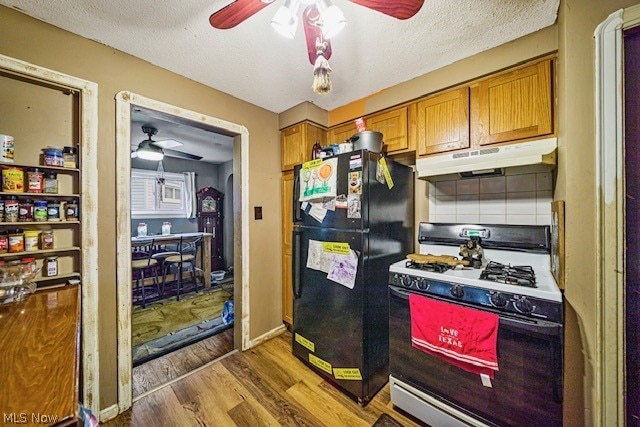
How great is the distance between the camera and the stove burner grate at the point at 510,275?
1.18m

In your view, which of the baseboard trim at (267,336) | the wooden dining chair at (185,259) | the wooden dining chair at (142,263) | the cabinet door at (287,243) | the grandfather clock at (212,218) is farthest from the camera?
the grandfather clock at (212,218)

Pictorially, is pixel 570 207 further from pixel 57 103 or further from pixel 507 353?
pixel 57 103

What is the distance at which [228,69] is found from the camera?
1.83 m

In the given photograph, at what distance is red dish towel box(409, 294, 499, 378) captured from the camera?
3.91 ft

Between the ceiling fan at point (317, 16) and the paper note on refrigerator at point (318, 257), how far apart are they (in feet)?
3.68

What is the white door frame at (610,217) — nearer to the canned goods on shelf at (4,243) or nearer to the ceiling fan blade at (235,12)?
the ceiling fan blade at (235,12)

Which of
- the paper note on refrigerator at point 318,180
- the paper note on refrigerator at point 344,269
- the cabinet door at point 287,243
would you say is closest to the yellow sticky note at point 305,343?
the cabinet door at point 287,243

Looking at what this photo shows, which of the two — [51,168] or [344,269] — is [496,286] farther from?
[51,168]

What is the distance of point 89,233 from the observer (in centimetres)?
146

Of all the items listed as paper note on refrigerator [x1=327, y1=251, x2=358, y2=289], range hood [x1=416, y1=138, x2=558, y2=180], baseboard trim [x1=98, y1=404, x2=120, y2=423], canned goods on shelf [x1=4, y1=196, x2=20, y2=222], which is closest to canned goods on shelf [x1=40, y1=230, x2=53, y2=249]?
canned goods on shelf [x1=4, y1=196, x2=20, y2=222]

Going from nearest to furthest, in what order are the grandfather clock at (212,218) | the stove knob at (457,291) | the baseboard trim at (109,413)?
the stove knob at (457,291) < the baseboard trim at (109,413) < the grandfather clock at (212,218)

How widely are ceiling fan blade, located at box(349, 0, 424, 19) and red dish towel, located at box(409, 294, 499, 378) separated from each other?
1.36 m

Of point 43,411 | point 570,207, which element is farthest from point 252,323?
point 570,207

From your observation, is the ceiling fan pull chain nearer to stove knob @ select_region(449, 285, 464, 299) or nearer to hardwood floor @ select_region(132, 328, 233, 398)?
stove knob @ select_region(449, 285, 464, 299)
